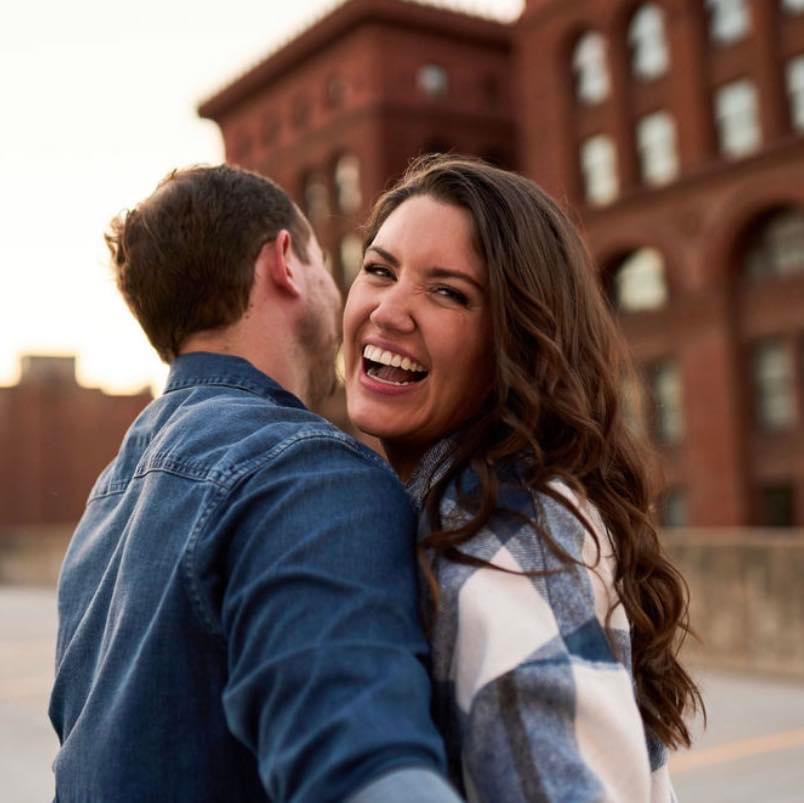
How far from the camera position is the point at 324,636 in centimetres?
146

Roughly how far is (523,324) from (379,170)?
3701 cm

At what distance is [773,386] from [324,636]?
92.4 ft

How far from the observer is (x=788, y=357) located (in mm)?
27344

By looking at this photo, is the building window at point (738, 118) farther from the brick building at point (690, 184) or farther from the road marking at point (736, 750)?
the road marking at point (736, 750)

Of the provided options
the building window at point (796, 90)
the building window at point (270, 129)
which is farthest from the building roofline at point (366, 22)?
the building window at point (796, 90)

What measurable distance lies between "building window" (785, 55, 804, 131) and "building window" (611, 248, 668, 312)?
5.00 m

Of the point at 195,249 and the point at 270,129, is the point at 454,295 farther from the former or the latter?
the point at 270,129

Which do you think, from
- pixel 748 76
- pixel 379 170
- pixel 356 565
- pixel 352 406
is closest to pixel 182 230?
pixel 352 406

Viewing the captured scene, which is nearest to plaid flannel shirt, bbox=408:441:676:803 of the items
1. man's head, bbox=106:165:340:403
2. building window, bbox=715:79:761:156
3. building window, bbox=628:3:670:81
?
man's head, bbox=106:165:340:403

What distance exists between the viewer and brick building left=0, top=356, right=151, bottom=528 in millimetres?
60094

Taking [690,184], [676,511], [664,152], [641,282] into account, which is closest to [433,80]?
[664,152]

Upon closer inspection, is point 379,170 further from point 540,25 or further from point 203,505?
point 203,505

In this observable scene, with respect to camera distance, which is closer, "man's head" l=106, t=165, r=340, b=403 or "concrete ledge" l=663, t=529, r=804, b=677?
"man's head" l=106, t=165, r=340, b=403

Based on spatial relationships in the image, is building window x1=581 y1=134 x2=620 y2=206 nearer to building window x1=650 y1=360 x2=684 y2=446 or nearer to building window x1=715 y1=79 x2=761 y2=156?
building window x1=715 y1=79 x2=761 y2=156
